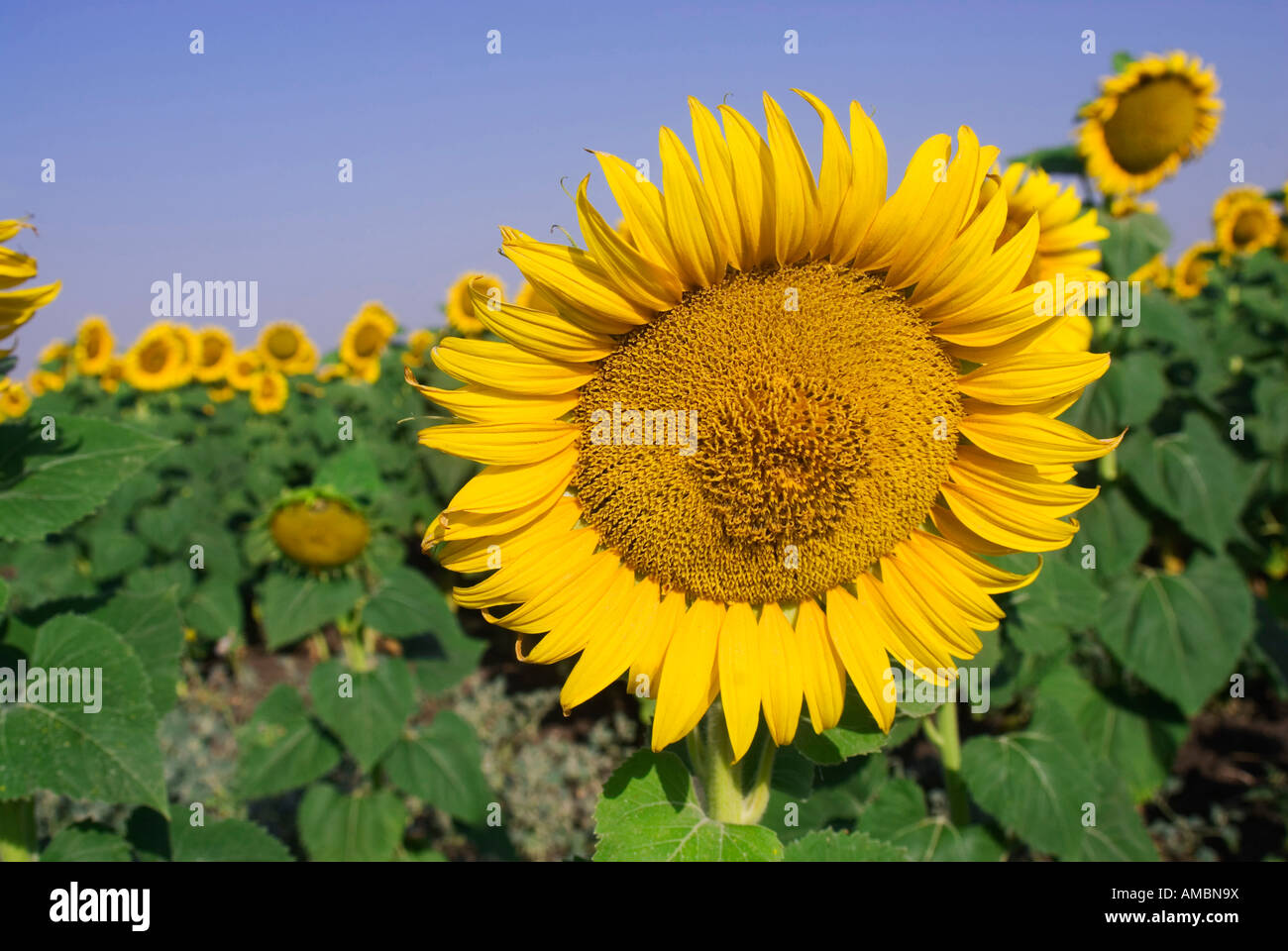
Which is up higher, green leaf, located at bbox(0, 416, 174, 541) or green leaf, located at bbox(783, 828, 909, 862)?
green leaf, located at bbox(0, 416, 174, 541)

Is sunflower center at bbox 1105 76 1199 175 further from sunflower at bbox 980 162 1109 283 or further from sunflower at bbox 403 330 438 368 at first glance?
sunflower at bbox 403 330 438 368

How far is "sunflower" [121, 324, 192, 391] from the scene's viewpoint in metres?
10.4

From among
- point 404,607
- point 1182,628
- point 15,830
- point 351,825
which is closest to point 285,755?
point 351,825

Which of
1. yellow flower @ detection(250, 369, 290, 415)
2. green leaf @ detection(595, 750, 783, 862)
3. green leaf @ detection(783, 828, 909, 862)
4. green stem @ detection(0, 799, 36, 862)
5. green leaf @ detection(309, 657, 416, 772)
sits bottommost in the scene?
green leaf @ detection(309, 657, 416, 772)

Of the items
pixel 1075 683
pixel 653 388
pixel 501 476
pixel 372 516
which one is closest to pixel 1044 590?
pixel 653 388

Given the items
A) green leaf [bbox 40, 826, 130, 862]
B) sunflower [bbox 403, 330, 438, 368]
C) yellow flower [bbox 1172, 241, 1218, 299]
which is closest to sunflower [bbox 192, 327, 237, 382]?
sunflower [bbox 403, 330, 438, 368]

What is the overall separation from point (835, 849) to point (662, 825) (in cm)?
37

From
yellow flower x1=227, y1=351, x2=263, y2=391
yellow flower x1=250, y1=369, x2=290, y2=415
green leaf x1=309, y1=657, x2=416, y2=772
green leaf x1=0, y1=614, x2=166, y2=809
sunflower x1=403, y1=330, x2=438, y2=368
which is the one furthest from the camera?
yellow flower x1=227, y1=351, x2=263, y2=391

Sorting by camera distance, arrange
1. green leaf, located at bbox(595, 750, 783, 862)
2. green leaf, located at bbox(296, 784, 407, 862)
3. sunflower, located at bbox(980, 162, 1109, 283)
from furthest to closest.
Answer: green leaf, located at bbox(296, 784, 407, 862), sunflower, located at bbox(980, 162, 1109, 283), green leaf, located at bbox(595, 750, 783, 862)

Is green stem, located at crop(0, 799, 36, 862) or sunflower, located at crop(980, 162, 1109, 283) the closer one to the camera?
green stem, located at crop(0, 799, 36, 862)

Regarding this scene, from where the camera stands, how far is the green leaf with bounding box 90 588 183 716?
230cm

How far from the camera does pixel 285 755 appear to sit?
405 cm

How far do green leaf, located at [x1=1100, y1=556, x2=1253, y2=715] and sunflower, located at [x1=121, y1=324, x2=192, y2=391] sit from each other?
10.5 meters

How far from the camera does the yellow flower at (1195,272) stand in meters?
11.7
